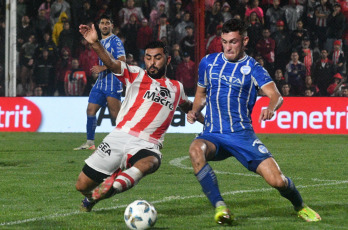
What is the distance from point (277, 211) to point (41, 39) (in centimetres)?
1279

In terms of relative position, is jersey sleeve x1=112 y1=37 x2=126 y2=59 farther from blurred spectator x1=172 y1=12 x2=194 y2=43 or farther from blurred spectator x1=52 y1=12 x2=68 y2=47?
blurred spectator x1=52 y1=12 x2=68 y2=47

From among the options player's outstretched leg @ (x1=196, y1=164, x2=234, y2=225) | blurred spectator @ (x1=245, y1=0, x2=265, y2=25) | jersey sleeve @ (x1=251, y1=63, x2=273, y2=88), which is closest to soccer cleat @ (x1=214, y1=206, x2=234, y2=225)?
player's outstretched leg @ (x1=196, y1=164, x2=234, y2=225)

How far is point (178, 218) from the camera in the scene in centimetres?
605

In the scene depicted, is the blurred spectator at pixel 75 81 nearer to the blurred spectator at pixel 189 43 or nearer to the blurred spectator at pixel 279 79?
the blurred spectator at pixel 189 43

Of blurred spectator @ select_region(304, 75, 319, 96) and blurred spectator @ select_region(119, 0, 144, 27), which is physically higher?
blurred spectator @ select_region(119, 0, 144, 27)

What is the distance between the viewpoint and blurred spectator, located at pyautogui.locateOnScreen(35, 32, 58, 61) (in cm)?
1786

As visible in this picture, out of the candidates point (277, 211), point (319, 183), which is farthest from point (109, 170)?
point (319, 183)

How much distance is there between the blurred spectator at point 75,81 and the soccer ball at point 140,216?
38.5 ft

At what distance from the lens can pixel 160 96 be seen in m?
6.47

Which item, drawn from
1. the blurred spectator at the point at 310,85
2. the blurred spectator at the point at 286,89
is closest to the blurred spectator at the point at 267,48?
the blurred spectator at the point at 286,89

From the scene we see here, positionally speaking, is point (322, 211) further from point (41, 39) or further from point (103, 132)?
point (41, 39)

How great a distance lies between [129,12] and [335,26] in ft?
15.7

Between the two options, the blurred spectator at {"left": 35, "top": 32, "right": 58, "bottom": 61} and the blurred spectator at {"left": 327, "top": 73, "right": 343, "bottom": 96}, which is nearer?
the blurred spectator at {"left": 327, "top": 73, "right": 343, "bottom": 96}

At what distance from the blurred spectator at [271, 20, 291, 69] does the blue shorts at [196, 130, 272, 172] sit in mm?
10713
